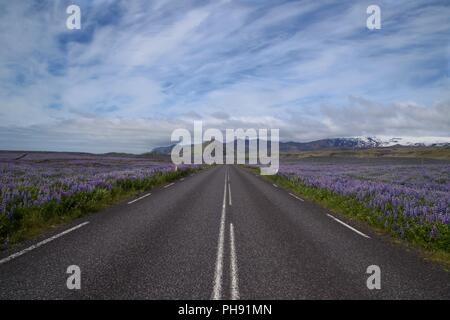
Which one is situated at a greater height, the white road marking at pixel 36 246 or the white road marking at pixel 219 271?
the white road marking at pixel 36 246

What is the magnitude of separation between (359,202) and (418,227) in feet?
14.0

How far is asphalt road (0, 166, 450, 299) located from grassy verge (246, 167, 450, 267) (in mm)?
550

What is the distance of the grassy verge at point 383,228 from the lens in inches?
288

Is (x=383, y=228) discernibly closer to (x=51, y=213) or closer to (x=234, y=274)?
(x=234, y=274)

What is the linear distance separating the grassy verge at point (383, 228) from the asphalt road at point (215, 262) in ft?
1.81

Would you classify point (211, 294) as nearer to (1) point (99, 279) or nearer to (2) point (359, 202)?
(1) point (99, 279)

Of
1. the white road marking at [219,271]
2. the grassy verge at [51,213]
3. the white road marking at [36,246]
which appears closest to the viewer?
the white road marking at [219,271]

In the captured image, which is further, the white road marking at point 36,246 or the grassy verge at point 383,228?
the grassy verge at point 383,228

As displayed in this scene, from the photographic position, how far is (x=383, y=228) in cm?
971

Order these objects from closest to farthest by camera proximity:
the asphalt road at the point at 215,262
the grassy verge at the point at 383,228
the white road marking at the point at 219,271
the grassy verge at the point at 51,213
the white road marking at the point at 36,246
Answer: the white road marking at the point at 219,271, the asphalt road at the point at 215,262, the white road marking at the point at 36,246, the grassy verge at the point at 383,228, the grassy verge at the point at 51,213

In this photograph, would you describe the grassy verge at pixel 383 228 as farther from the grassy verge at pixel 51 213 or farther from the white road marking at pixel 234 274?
the grassy verge at pixel 51 213

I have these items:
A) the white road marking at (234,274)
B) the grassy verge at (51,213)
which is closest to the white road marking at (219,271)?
the white road marking at (234,274)

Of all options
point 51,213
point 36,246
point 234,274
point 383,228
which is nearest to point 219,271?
point 234,274
